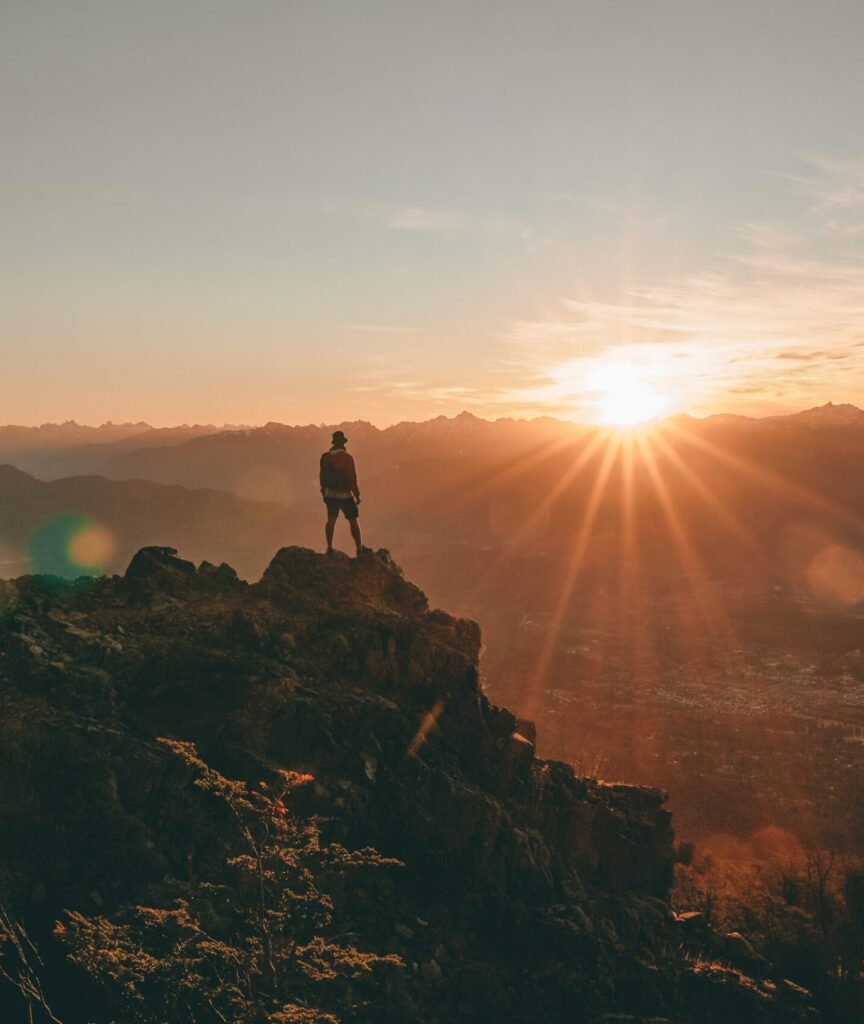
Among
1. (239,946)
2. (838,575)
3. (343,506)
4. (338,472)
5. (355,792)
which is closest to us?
(239,946)

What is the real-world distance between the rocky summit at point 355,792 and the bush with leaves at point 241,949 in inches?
22.8

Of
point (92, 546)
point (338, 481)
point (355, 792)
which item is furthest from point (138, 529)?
point (355, 792)

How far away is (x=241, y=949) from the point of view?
1148 centimetres

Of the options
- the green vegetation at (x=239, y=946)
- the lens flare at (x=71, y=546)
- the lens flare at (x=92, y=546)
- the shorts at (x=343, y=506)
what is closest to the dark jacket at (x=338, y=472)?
the shorts at (x=343, y=506)

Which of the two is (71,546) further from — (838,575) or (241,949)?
(241,949)

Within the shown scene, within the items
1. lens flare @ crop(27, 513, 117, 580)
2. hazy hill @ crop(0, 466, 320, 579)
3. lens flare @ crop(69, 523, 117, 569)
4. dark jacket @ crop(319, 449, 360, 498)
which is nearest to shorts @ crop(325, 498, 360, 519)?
dark jacket @ crop(319, 449, 360, 498)

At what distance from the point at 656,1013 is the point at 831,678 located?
2827 inches

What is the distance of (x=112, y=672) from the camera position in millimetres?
15766

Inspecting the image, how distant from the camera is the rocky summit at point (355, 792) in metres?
12.8

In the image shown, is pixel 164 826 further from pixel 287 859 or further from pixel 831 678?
pixel 831 678

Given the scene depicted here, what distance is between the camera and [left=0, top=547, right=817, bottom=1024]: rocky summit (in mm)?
12820

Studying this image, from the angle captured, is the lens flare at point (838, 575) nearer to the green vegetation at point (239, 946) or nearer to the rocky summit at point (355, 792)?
→ the rocky summit at point (355, 792)

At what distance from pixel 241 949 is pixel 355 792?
15.5 ft

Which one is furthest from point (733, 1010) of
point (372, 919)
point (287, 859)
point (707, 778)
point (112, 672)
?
point (707, 778)
